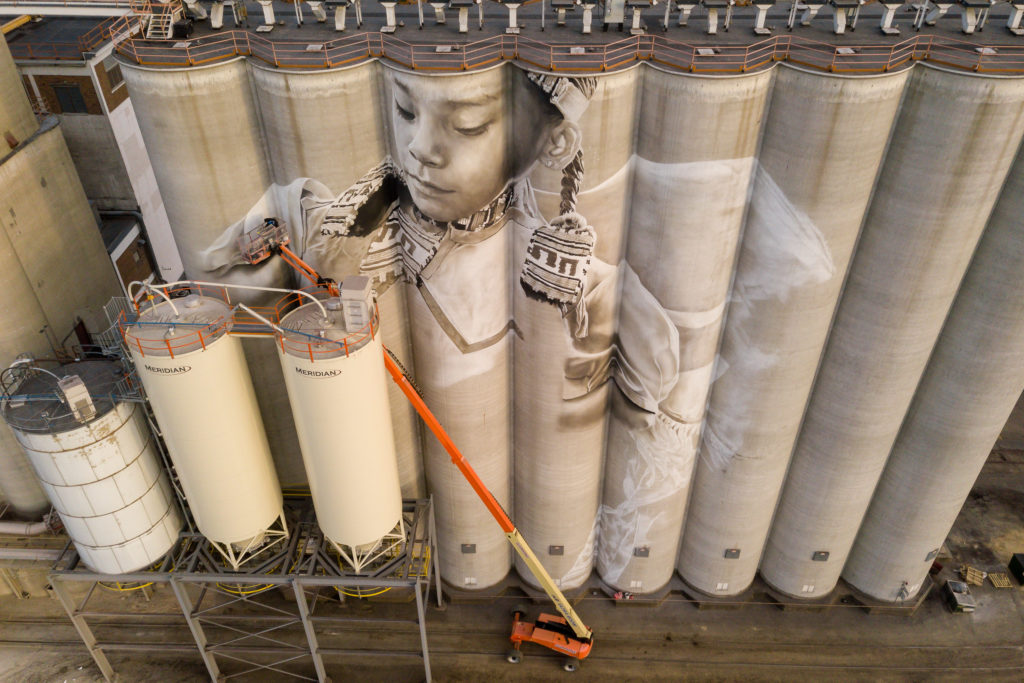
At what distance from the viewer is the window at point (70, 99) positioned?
36078mm

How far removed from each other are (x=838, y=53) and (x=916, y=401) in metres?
14.0

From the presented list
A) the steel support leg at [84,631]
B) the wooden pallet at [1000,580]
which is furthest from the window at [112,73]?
the wooden pallet at [1000,580]

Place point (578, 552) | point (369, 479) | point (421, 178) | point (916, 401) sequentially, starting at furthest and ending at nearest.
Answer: point (578, 552) → point (916, 401) → point (369, 479) → point (421, 178)

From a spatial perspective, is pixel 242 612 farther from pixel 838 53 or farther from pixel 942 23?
pixel 942 23

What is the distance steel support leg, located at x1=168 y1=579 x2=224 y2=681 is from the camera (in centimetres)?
2669

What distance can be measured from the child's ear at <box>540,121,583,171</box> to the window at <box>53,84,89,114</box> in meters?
27.0

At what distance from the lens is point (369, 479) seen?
80.9 feet

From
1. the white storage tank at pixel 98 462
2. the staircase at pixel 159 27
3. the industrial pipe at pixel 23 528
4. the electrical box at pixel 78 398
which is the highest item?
the staircase at pixel 159 27

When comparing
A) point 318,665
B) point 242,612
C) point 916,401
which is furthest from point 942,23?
point 242,612

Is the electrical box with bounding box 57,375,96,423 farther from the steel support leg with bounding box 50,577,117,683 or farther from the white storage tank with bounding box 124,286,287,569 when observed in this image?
the steel support leg with bounding box 50,577,117,683

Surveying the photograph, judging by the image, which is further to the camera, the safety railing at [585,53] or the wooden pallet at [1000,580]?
the wooden pallet at [1000,580]

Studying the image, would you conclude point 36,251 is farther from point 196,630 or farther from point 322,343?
point 196,630

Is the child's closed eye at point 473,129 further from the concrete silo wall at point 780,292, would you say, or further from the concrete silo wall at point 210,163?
the concrete silo wall at point 780,292

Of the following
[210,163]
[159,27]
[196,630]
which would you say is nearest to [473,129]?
[210,163]
